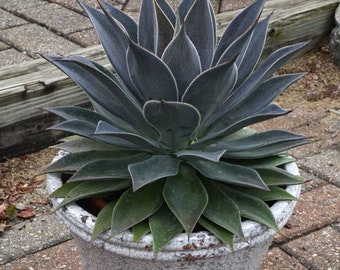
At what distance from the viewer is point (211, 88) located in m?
1.99

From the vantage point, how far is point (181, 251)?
198cm

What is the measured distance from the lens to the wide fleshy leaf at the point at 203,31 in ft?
6.91

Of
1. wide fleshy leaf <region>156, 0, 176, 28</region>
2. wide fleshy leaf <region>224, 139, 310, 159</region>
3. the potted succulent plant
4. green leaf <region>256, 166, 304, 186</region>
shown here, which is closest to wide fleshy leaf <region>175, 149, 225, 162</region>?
the potted succulent plant

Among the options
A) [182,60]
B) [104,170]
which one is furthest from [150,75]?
[104,170]

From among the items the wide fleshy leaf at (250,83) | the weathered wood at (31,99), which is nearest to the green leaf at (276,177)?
the wide fleshy leaf at (250,83)

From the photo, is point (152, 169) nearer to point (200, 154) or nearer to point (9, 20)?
point (200, 154)

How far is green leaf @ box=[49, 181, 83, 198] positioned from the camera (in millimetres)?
2182

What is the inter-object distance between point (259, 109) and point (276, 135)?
0.31ft

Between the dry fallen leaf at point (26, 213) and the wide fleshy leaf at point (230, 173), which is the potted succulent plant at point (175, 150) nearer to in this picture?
the wide fleshy leaf at point (230, 173)

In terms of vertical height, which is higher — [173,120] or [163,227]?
[173,120]

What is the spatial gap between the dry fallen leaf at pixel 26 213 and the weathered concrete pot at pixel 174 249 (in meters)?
1.06

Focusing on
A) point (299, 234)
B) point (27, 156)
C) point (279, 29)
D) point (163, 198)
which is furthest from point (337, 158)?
point (163, 198)

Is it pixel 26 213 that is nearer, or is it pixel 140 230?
pixel 140 230

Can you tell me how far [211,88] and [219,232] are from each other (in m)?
0.40
